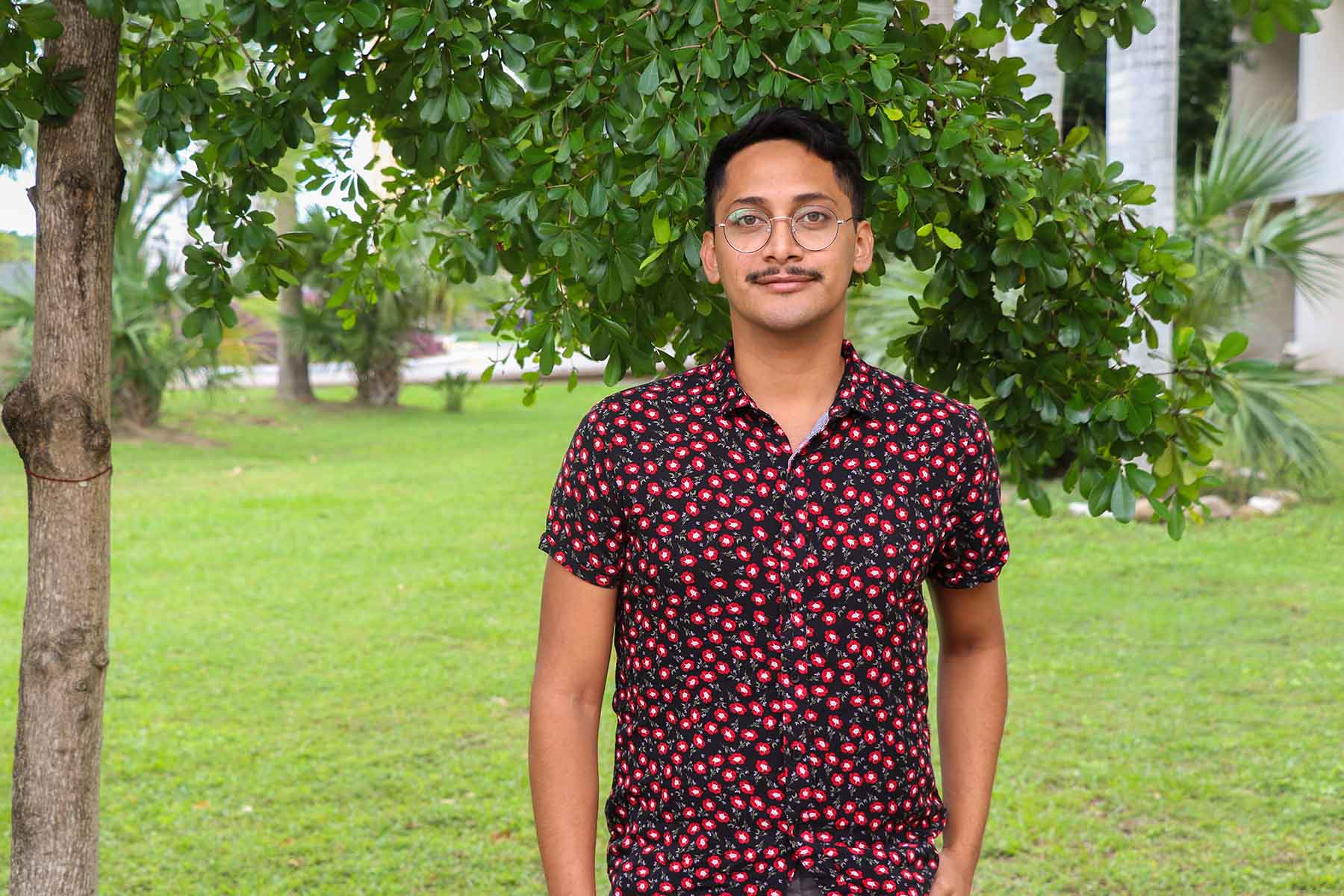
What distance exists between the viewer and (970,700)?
2.17 metres

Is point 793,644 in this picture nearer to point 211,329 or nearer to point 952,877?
point 952,877

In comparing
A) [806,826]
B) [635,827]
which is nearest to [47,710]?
[635,827]

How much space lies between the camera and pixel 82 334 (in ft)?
8.83

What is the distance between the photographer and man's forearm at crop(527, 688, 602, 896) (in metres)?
1.96

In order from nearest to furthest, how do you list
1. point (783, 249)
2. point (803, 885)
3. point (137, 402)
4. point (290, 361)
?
point (803, 885) → point (783, 249) → point (137, 402) → point (290, 361)

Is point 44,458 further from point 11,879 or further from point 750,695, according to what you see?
point 750,695

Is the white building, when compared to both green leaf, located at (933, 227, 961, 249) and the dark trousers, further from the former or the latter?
the dark trousers

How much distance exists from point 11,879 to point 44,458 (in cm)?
86

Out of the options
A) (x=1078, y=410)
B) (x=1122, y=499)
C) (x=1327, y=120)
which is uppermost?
(x=1327, y=120)

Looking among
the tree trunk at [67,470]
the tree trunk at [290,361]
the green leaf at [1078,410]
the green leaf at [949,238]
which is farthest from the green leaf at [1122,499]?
the tree trunk at [290,361]

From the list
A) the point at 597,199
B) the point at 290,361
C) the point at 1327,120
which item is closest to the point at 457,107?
the point at 597,199

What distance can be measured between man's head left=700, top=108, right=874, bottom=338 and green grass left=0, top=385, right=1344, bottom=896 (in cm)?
291

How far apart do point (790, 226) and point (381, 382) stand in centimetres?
1929

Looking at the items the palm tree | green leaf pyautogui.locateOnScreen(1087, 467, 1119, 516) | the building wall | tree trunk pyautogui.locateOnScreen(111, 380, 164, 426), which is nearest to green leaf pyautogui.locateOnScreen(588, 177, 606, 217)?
green leaf pyautogui.locateOnScreen(1087, 467, 1119, 516)
